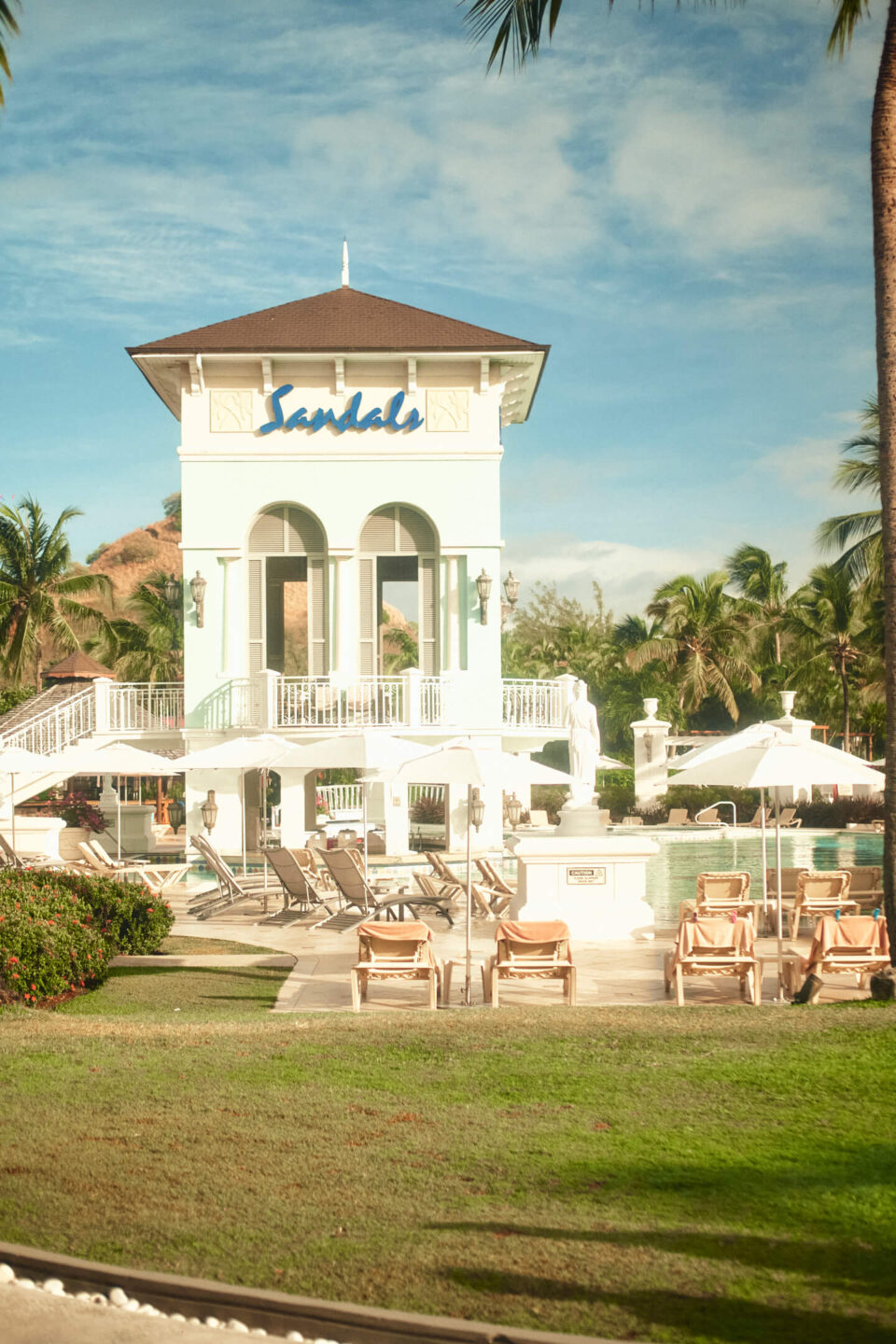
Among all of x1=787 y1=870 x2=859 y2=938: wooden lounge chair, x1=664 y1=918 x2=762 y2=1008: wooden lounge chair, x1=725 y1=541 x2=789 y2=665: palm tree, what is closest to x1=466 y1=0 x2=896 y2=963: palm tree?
x1=664 y1=918 x2=762 y2=1008: wooden lounge chair

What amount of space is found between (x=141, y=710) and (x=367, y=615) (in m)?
4.98

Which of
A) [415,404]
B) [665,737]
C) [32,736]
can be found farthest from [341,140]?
[665,737]

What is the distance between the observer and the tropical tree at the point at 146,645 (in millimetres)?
45875

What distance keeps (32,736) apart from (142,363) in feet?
25.6

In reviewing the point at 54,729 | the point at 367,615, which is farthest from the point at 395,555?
the point at 54,729

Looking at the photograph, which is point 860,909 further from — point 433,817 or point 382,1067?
point 433,817

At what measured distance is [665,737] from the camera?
36156 millimetres

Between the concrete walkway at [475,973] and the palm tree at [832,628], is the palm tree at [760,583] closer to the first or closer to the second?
the palm tree at [832,628]

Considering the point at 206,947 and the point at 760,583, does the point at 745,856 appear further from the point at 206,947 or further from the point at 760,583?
the point at 760,583

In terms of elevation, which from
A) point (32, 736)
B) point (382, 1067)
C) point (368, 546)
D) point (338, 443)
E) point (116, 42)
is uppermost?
point (116, 42)

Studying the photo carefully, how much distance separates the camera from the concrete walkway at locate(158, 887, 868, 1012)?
422 inches

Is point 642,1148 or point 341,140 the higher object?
point 341,140

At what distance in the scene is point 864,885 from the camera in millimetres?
16281

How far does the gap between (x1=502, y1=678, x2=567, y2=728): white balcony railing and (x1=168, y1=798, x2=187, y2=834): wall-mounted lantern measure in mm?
15002
